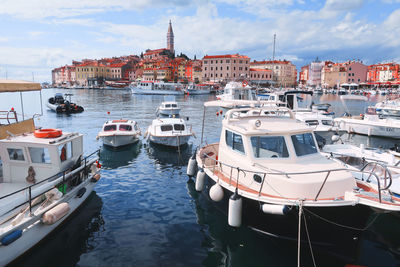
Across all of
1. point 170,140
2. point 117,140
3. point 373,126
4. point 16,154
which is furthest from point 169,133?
point 373,126

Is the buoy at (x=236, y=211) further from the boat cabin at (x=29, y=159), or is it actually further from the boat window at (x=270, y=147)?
the boat cabin at (x=29, y=159)

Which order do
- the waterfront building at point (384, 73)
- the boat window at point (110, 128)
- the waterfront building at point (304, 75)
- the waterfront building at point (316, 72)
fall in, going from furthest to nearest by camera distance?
1. the waterfront building at point (304, 75)
2. the waterfront building at point (316, 72)
3. the waterfront building at point (384, 73)
4. the boat window at point (110, 128)

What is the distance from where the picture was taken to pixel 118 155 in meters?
19.9

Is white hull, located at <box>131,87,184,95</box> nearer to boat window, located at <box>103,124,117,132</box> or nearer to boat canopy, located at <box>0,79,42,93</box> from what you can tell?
boat window, located at <box>103,124,117,132</box>

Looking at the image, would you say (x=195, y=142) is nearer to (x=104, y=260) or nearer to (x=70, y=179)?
(x=70, y=179)

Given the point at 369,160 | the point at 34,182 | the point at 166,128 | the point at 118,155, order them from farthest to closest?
the point at 166,128 → the point at 118,155 → the point at 369,160 → the point at 34,182

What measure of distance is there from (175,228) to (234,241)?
7.37 feet

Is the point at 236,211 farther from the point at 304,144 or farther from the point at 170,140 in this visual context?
the point at 170,140

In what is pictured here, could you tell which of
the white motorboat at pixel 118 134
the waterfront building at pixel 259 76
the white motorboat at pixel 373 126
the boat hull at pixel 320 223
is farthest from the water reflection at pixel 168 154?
the waterfront building at pixel 259 76

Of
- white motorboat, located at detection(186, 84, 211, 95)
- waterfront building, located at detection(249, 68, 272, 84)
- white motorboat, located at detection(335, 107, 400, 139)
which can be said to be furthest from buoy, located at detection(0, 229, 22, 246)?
waterfront building, located at detection(249, 68, 272, 84)

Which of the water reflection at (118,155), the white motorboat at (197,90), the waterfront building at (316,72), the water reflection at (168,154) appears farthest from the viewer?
the waterfront building at (316,72)

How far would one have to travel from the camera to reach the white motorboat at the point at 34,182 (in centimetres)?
766

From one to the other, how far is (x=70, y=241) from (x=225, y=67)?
12870 centimetres

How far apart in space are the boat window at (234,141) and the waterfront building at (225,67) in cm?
12197
